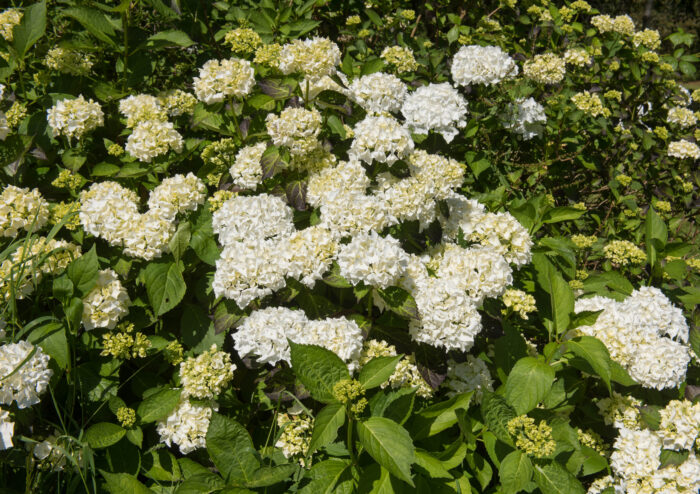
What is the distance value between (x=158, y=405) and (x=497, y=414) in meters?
1.73

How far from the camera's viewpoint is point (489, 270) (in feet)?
9.21

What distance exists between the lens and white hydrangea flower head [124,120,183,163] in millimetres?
3217

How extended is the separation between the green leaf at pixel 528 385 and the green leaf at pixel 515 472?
0.68ft

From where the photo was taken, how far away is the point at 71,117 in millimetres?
3281

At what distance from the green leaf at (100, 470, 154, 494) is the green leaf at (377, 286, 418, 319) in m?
1.46

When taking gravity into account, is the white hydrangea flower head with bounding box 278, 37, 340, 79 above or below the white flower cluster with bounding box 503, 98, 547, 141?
above

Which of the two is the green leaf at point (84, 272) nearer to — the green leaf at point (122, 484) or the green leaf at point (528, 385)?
the green leaf at point (122, 484)

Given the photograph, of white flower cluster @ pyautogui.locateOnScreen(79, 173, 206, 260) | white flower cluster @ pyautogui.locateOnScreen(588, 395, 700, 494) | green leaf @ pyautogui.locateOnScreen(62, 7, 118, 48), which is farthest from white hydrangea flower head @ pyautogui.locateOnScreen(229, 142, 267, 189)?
white flower cluster @ pyautogui.locateOnScreen(588, 395, 700, 494)

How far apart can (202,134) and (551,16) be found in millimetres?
3570

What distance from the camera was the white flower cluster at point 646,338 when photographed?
3023 millimetres

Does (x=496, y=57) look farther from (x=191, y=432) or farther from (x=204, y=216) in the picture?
(x=191, y=432)

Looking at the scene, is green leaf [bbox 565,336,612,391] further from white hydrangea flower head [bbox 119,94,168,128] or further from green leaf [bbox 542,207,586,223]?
white hydrangea flower head [bbox 119,94,168,128]

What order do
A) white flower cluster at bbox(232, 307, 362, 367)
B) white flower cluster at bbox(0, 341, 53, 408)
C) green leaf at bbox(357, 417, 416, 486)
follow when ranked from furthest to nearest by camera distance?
white flower cluster at bbox(232, 307, 362, 367), white flower cluster at bbox(0, 341, 53, 408), green leaf at bbox(357, 417, 416, 486)

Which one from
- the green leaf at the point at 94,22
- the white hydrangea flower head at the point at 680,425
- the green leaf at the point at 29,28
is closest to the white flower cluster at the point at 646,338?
the white hydrangea flower head at the point at 680,425
